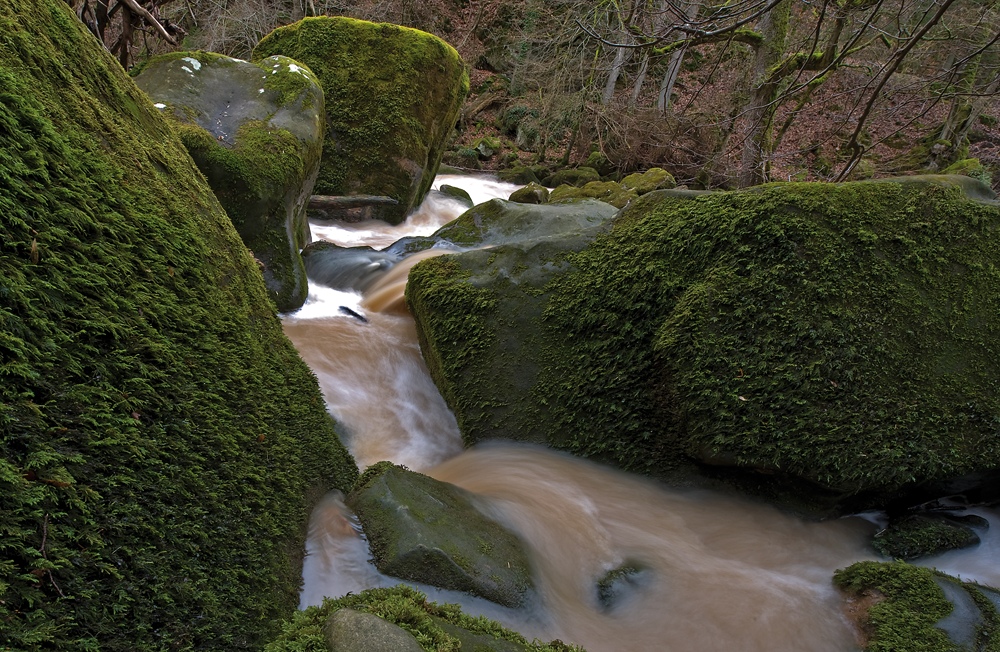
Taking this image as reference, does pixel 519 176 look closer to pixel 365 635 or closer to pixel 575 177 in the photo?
pixel 575 177

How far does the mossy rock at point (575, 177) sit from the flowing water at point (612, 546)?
38.9 feet

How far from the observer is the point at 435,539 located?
2.29 metres

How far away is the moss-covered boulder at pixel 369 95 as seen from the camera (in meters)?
8.72

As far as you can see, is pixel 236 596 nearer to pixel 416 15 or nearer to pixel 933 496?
pixel 933 496

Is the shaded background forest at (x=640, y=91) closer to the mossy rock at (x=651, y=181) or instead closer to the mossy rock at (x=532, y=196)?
the mossy rock at (x=651, y=181)

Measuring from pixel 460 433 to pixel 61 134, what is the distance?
295 centimetres

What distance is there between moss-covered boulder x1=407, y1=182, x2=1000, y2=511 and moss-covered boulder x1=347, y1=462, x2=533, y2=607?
119cm

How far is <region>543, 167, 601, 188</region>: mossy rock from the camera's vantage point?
1509 centimetres

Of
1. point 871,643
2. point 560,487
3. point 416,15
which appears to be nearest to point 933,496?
point 871,643

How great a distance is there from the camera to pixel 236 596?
1.68 m

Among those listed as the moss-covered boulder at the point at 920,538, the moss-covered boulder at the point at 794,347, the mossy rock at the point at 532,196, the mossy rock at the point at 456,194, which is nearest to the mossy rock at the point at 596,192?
the mossy rock at the point at 532,196

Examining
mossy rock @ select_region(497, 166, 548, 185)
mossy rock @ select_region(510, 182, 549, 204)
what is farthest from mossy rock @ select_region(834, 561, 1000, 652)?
mossy rock @ select_region(497, 166, 548, 185)

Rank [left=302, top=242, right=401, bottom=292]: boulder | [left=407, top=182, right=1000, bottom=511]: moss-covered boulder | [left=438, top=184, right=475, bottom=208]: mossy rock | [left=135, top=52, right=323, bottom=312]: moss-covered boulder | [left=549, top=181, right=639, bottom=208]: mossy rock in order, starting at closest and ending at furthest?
[left=407, top=182, right=1000, bottom=511]: moss-covered boulder
[left=135, top=52, right=323, bottom=312]: moss-covered boulder
[left=302, top=242, right=401, bottom=292]: boulder
[left=549, top=181, right=639, bottom=208]: mossy rock
[left=438, top=184, right=475, bottom=208]: mossy rock

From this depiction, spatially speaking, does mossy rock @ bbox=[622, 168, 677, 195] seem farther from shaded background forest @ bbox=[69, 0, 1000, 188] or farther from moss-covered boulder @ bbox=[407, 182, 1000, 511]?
moss-covered boulder @ bbox=[407, 182, 1000, 511]
